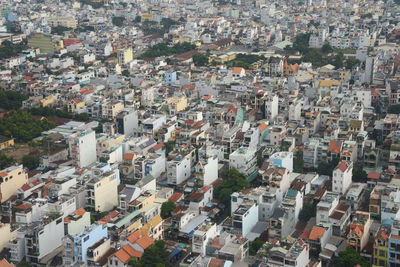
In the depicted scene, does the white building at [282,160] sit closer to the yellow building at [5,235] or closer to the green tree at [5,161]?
the yellow building at [5,235]

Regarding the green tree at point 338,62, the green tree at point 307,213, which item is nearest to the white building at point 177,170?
the green tree at point 307,213

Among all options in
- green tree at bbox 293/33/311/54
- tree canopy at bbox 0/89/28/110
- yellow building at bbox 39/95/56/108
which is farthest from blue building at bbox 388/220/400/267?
green tree at bbox 293/33/311/54

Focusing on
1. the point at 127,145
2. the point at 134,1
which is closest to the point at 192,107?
the point at 127,145

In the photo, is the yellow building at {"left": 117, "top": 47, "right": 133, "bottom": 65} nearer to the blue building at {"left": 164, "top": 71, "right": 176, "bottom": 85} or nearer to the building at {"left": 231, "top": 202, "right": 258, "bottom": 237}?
the blue building at {"left": 164, "top": 71, "right": 176, "bottom": 85}

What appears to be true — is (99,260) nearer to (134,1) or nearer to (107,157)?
(107,157)

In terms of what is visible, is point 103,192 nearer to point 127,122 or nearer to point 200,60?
point 127,122

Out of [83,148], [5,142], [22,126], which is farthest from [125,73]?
[83,148]
